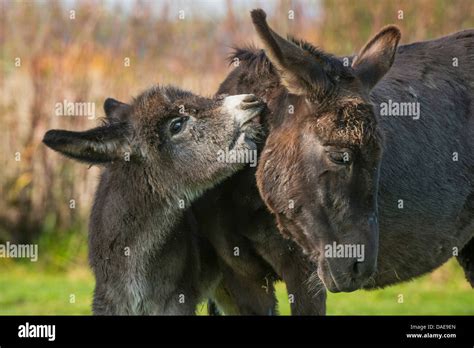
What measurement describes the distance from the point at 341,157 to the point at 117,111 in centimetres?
248

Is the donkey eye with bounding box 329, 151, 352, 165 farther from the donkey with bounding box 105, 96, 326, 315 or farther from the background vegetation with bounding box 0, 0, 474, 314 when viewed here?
the background vegetation with bounding box 0, 0, 474, 314

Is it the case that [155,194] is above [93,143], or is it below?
below

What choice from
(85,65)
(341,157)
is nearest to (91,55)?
(85,65)

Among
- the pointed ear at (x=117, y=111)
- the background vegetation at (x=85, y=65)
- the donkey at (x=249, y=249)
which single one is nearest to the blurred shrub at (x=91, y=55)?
the background vegetation at (x=85, y=65)

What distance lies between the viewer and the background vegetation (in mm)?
17734

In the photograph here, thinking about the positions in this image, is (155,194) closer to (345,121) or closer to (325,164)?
(325,164)

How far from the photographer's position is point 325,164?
7.15 metres

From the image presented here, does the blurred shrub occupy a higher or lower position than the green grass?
higher

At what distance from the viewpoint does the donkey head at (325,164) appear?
7.11 meters

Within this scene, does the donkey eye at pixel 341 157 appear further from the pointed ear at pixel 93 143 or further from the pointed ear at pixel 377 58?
the pointed ear at pixel 93 143

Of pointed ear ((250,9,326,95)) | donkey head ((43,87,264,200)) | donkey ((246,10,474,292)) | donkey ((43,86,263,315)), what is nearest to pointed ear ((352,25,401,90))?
donkey ((246,10,474,292))

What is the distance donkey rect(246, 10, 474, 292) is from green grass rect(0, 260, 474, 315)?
5115mm

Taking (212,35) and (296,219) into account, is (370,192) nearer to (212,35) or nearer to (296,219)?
(296,219)

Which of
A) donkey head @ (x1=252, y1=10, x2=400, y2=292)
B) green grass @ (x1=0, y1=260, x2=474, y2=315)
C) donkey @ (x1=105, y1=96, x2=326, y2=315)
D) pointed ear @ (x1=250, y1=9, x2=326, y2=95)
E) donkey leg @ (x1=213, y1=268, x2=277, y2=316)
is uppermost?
pointed ear @ (x1=250, y1=9, x2=326, y2=95)
